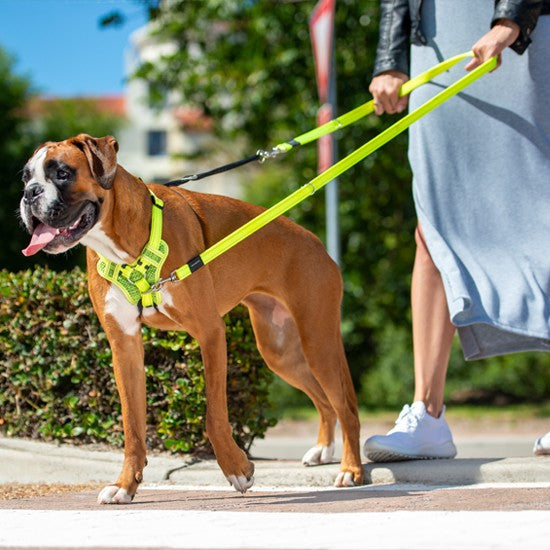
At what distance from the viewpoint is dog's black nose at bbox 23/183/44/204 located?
4.16 m

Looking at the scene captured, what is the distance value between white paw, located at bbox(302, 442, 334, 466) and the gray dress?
0.96m

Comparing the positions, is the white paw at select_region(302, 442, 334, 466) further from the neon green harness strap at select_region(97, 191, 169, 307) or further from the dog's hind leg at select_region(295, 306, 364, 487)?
the neon green harness strap at select_region(97, 191, 169, 307)

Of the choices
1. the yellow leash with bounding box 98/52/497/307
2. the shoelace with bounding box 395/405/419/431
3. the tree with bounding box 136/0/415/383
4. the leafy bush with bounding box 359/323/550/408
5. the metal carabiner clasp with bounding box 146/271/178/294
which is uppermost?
the tree with bounding box 136/0/415/383

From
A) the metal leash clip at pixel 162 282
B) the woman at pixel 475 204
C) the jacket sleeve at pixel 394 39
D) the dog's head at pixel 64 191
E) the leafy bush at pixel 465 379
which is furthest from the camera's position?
the leafy bush at pixel 465 379

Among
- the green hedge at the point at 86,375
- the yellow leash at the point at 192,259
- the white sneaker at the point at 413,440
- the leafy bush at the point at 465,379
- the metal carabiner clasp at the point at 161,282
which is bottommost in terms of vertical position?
the leafy bush at the point at 465,379

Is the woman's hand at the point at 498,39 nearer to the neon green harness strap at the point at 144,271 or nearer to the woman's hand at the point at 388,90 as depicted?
the woman's hand at the point at 388,90

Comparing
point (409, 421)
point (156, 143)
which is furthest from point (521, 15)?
point (156, 143)

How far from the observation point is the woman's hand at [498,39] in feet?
15.8

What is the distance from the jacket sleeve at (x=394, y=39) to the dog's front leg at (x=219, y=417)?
67.7 inches

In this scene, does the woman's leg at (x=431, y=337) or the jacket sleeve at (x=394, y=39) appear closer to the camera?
the woman's leg at (x=431, y=337)

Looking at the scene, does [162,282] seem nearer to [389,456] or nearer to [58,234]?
[58,234]

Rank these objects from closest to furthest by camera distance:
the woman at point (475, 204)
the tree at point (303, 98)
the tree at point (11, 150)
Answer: the woman at point (475, 204)
the tree at point (303, 98)
the tree at point (11, 150)

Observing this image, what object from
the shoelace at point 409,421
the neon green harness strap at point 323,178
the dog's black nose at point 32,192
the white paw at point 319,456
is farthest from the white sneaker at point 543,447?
the dog's black nose at point 32,192

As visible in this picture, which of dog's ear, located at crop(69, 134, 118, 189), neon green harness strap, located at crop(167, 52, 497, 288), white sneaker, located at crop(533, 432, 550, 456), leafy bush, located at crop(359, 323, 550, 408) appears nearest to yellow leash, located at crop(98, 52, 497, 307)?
neon green harness strap, located at crop(167, 52, 497, 288)
